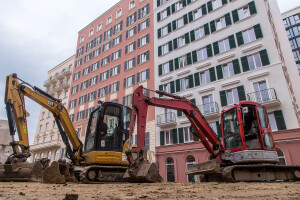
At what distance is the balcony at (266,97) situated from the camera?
17078 mm

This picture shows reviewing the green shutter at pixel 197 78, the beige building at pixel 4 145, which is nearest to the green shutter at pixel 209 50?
the green shutter at pixel 197 78

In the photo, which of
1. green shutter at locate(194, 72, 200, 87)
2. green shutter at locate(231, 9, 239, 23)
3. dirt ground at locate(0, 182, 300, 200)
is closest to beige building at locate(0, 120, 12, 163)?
dirt ground at locate(0, 182, 300, 200)

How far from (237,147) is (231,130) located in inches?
35.1

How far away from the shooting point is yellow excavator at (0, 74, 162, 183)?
854 centimetres

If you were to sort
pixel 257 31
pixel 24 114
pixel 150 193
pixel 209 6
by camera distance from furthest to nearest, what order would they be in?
1. pixel 209 6
2. pixel 257 31
3. pixel 24 114
4. pixel 150 193

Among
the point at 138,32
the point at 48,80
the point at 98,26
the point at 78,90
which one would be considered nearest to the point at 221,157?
the point at 138,32

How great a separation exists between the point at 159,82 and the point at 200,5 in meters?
10.4

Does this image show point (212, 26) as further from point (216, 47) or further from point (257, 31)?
point (257, 31)

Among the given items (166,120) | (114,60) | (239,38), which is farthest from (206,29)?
(114,60)

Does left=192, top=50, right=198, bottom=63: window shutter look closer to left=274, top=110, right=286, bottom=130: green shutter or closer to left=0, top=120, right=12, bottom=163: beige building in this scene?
left=274, top=110, right=286, bottom=130: green shutter

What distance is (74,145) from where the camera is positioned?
10688mm

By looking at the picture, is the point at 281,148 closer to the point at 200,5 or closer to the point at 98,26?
the point at 200,5

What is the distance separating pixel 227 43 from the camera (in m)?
22.4

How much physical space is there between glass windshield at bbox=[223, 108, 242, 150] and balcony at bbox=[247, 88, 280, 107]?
8.97 m
